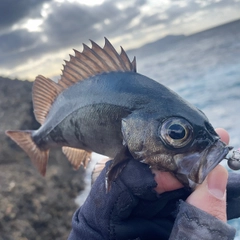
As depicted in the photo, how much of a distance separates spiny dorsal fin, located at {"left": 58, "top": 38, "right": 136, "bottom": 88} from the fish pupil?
533 millimetres

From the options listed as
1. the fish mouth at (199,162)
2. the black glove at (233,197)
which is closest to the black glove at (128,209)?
the fish mouth at (199,162)

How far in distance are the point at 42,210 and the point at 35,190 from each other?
0.45m

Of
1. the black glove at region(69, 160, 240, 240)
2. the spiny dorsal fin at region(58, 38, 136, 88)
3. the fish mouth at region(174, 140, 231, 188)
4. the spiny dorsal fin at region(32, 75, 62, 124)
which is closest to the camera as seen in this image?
the fish mouth at region(174, 140, 231, 188)

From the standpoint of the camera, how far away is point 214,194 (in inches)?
65.8

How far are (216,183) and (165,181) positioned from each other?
0.28m

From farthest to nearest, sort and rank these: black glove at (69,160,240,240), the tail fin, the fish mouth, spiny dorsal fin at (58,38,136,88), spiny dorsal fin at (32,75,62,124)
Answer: the tail fin
spiny dorsal fin at (32,75,62,124)
spiny dorsal fin at (58,38,136,88)
black glove at (69,160,240,240)
the fish mouth

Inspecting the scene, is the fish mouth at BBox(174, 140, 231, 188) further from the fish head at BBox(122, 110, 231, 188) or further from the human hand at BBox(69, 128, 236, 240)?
the human hand at BBox(69, 128, 236, 240)

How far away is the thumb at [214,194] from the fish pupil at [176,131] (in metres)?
0.25

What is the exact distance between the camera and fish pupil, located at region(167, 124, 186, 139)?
1.68 meters

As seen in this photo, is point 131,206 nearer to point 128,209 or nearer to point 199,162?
point 128,209

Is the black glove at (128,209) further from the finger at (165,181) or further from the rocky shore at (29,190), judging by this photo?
the rocky shore at (29,190)

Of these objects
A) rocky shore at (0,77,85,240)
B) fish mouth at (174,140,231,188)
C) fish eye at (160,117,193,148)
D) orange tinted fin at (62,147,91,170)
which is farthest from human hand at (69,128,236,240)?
rocky shore at (0,77,85,240)

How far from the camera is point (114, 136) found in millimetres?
1957

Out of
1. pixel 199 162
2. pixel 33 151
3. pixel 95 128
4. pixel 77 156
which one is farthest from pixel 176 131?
pixel 33 151
